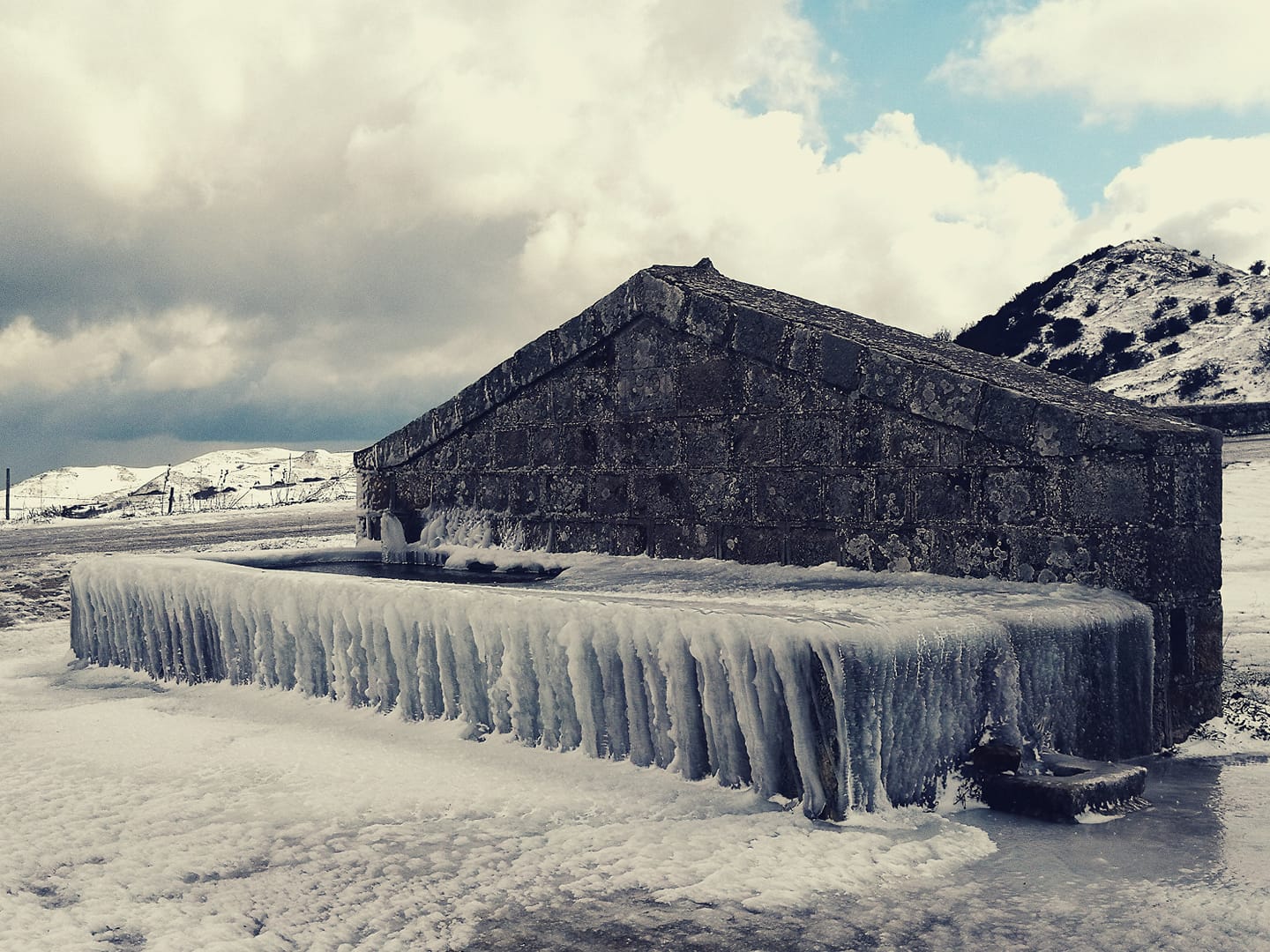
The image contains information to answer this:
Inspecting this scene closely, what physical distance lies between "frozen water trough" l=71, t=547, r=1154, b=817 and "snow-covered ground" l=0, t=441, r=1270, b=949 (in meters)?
0.16

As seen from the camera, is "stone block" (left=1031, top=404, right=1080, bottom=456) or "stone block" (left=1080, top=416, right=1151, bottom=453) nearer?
"stone block" (left=1080, top=416, right=1151, bottom=453)

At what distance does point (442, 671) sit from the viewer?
4945 mm

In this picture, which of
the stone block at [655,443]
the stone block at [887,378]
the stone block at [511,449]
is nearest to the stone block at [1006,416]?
the stone block at [887,378]

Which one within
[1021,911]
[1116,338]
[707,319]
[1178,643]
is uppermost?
[1116,338]

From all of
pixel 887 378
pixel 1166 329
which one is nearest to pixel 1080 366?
pixel 1166 329

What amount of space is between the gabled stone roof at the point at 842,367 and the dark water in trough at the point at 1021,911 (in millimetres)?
2075

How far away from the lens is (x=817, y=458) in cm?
607

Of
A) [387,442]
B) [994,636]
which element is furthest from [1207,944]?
[387,442]

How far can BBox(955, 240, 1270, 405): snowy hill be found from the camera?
2467cm

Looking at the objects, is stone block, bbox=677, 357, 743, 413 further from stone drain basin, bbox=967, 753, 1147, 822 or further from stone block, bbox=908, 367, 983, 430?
stone drain basin, bbox=967, 753, 1147, 822

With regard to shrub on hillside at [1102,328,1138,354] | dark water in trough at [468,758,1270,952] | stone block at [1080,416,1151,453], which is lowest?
dark water in trough at [468,758,1270,952]

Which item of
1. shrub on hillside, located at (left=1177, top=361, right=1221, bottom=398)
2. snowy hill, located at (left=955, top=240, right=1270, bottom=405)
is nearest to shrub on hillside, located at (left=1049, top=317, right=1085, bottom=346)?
snowy hill, located at (left=955, top=240, right=1270, bottom=405)

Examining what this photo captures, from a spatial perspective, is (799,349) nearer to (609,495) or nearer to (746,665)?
(609,495)

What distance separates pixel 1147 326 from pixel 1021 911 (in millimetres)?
29365
